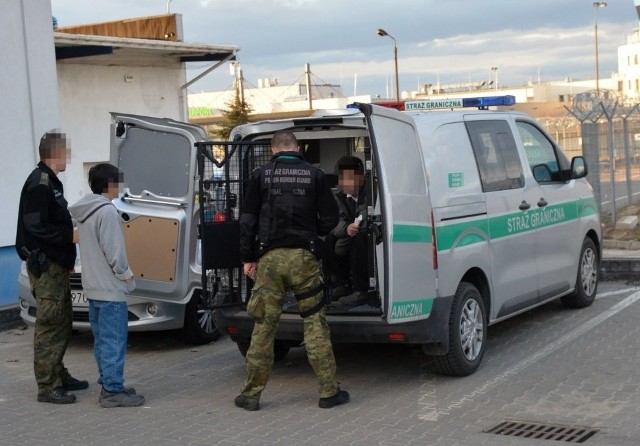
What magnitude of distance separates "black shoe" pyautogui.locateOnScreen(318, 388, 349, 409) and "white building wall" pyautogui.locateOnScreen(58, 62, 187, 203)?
405 inches

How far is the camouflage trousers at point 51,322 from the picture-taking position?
697 cm

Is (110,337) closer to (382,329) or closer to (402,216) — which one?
(382,329)

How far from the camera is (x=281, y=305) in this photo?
657 centimetres

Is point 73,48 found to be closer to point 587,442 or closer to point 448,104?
point 448,104

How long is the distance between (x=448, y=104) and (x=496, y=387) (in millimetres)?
2736

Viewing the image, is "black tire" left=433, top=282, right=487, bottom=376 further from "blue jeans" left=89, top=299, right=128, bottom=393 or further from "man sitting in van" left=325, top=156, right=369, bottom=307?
"blue jeans" left=89, top=299, right=128, bottom=393

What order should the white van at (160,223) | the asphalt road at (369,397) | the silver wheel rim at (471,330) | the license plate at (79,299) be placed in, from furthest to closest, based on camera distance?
the license plate at (79,299)
the white van at (160,223)
the silver wheel rim at (471,330)
the asphalt road at (369,397)

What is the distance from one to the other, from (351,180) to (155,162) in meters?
2.13

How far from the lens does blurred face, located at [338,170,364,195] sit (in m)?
7.61

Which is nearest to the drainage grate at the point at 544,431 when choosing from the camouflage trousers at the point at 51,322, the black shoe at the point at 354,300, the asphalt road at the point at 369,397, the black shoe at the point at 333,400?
the asphalt road at the point at 369,397

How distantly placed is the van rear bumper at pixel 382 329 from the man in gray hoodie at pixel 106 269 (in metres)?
1.04

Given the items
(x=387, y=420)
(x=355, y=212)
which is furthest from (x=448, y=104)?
(x=387, y=420)

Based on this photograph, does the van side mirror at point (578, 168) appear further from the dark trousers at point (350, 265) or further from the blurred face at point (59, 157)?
the blurred face at point (59, 157)

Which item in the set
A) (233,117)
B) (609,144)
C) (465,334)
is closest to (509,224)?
(465,334)
